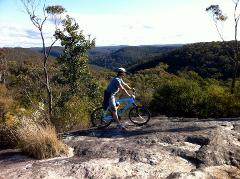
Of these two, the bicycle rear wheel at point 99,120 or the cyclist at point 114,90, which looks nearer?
the cyclist at point 114,90

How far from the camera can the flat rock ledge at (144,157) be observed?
6.45 m

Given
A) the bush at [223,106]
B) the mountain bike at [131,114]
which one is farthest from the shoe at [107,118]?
the bush at [223,106]

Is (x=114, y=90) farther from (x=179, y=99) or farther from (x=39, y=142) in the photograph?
(x=179, y=99)

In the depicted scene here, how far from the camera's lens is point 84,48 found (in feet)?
65.0

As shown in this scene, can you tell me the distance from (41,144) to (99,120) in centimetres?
371

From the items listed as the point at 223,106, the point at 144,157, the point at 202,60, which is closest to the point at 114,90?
the point at 144,157

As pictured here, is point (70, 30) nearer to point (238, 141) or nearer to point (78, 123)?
point (78, 123)

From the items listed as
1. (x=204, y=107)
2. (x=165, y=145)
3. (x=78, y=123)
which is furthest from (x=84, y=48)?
(x=165, y=145)

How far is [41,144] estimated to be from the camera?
721 centimetres

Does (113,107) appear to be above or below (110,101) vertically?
below

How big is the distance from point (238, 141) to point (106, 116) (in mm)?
3626

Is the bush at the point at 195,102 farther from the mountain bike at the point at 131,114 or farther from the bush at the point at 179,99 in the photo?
the mountain bike at the point at 131,114

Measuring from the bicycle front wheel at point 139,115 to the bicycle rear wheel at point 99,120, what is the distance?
25.0 inches

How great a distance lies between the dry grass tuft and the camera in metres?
7.25
